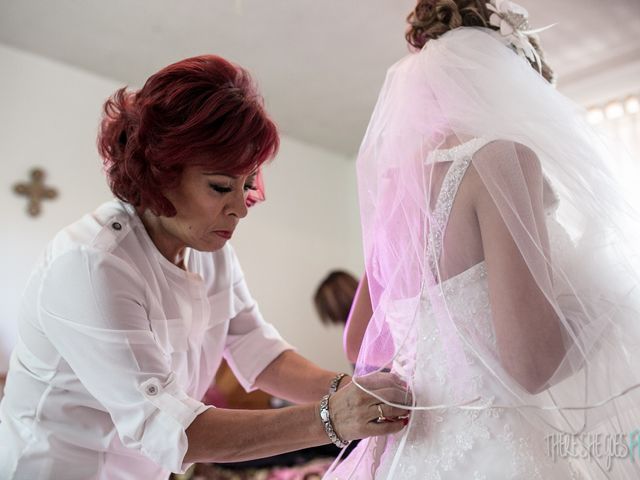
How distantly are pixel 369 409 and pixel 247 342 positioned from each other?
1.81 ft

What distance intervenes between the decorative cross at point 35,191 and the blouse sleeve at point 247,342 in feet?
5.96

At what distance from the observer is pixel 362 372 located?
3.35ft

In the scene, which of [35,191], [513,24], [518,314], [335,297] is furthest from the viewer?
[335,297]

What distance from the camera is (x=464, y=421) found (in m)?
0.92

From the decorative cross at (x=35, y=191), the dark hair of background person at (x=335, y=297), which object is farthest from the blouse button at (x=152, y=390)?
the dark hair of background person at (x=335, y=297)

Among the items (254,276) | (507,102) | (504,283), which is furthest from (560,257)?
(254,276)

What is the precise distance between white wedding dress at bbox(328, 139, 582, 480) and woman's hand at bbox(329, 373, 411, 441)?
0.03 meters

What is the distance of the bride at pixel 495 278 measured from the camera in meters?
0.87

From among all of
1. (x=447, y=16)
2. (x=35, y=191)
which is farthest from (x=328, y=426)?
(x=35, y=191)

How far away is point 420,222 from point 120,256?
20.2 inches

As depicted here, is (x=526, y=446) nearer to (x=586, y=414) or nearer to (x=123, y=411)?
(x=586, y=414)

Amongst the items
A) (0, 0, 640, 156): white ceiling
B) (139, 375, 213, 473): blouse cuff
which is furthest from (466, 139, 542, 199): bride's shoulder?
(0, 0, 640, 156): white ceiling

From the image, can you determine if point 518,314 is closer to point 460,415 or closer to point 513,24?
point 460,415

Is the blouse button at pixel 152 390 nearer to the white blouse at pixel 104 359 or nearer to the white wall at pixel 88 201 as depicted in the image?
the white blouse at pixel 104 359
